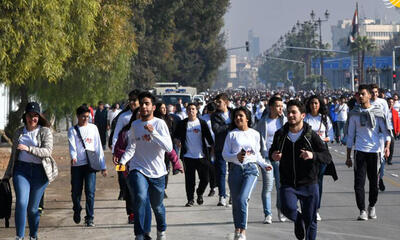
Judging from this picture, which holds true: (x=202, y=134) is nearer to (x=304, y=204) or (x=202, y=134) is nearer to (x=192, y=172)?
(x=192, y=172)

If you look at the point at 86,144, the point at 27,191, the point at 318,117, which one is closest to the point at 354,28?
the point at 318,117

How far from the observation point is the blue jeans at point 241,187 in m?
10.3

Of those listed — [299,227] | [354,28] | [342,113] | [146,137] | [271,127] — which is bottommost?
[342,113]

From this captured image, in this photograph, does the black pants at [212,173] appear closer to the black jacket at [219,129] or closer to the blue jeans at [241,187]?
the black jacket at [219,129]

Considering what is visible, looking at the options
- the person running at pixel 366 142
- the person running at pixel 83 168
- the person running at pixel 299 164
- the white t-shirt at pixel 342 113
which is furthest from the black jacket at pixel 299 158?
the white t-shirt at pixel 342 113

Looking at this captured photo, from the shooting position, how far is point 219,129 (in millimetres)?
14383

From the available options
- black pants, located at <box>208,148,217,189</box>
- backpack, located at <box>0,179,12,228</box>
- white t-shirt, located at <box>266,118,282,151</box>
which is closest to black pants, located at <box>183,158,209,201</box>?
black pants, located at <box>208,148,217,189</box>

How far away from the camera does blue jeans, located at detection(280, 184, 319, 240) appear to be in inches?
348

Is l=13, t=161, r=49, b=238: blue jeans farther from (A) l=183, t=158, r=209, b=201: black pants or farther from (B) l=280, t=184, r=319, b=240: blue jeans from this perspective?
(A) l=183, t=158, r=209, b=201: black pants

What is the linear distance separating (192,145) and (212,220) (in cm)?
204

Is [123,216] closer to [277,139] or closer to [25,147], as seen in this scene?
Answer: [25,147]

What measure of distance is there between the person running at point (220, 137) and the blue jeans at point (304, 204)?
528 cm

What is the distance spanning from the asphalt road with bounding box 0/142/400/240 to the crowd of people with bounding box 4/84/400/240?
292mm

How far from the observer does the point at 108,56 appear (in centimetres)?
2605
